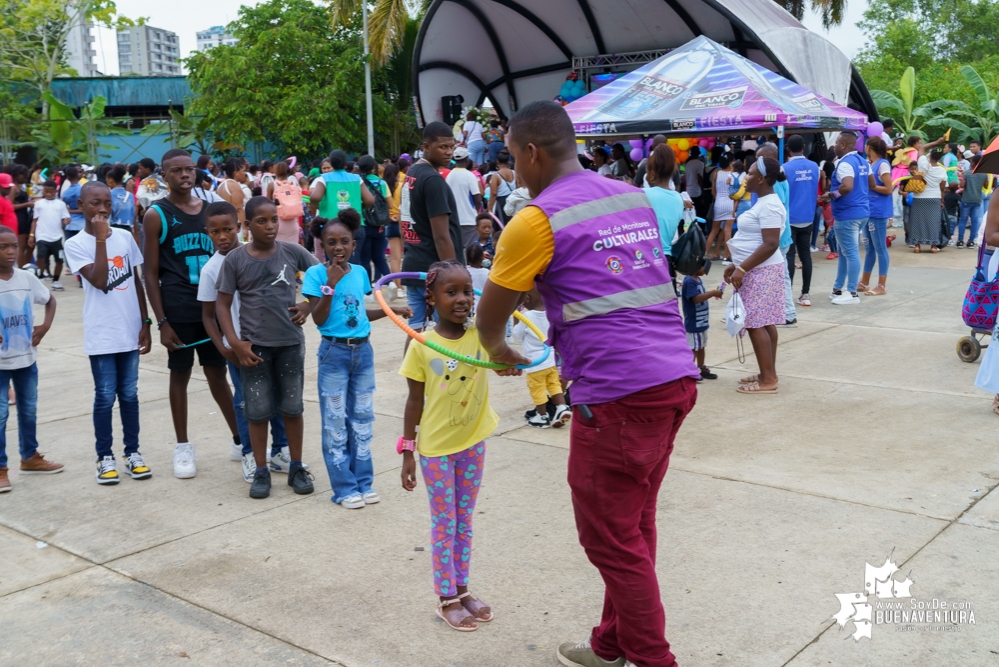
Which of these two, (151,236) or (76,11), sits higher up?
(76,11)

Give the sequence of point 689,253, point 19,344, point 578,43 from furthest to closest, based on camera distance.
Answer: point 578,43
point 689,253
point 19,344

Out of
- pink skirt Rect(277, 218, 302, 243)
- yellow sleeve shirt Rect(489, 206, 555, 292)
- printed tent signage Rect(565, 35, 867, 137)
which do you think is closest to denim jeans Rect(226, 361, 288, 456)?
yellow sleeve shirt Rect(489, 206, 555, 292)

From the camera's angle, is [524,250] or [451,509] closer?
[524,250]

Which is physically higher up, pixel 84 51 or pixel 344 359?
pixel 84 51

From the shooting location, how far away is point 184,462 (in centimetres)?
564

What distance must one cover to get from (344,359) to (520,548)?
55.0 inches

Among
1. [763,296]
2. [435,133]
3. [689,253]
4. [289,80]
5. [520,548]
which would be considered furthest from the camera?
[289,80]

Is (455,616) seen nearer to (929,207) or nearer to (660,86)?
(660,86)

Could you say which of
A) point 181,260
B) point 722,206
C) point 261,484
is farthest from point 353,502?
point 722,206

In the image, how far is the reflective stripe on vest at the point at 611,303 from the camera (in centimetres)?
292

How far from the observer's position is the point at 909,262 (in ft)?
47.9

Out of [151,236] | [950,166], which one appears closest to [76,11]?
[950,166]

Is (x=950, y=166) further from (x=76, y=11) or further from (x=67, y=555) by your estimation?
(x=76, y=11)

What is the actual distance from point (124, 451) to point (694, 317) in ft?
13.7
